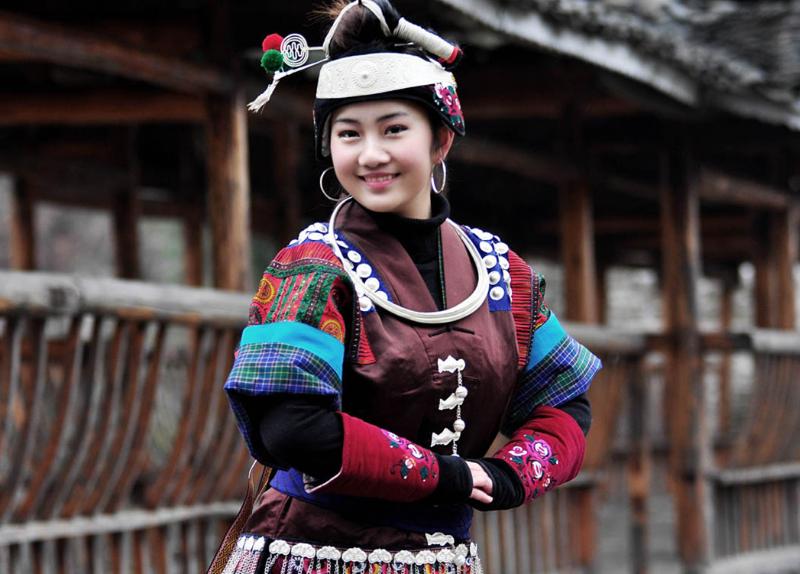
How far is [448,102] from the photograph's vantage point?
2451 mm

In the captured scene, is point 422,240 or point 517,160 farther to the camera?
point 517,160

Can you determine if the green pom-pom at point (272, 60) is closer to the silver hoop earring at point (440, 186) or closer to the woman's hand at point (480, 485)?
the silver hoop earring at point (440, 186)

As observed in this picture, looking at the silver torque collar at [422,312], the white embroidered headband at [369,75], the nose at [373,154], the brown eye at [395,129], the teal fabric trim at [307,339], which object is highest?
the white embroidered headband at [369,75]

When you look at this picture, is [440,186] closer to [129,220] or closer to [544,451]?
[544,451]

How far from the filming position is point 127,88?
22.1 ft

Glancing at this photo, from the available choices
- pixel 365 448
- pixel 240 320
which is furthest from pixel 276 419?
pixel 240 320

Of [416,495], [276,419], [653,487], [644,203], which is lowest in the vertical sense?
[653,487]

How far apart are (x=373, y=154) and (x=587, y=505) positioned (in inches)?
207

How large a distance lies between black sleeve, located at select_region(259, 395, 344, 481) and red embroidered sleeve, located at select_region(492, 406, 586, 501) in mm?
348

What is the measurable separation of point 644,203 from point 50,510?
7159mm

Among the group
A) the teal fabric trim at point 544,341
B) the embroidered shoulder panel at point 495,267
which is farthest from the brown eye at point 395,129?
the teal fabric trim at point 544,341

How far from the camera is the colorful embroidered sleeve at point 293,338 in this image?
2.18 metres

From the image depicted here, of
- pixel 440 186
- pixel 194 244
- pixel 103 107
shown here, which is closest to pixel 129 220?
pixel 194 244

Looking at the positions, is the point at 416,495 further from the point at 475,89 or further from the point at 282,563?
the point at 475,89
